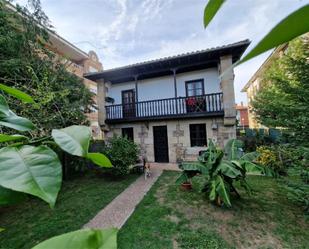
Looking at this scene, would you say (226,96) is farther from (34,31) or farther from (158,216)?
(34,31)

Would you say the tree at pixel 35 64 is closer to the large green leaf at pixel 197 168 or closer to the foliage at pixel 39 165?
the large green leaf at pixel 197 168

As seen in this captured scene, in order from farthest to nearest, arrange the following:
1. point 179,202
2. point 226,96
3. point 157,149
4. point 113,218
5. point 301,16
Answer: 1. point 157,149
2. point 226,96
3. point 179,202
4. point 113,218
5. point 301,16

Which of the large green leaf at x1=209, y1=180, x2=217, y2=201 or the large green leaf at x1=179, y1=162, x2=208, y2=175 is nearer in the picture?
the large green leaf at x1=209, y1=180, x2=217, y2=201

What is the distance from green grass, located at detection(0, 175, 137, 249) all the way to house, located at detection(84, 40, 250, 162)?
465 centimetres

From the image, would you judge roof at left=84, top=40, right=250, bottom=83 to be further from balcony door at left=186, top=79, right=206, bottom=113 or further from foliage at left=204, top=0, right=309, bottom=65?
foliage at left=204, top=0, right=309, bottom=65

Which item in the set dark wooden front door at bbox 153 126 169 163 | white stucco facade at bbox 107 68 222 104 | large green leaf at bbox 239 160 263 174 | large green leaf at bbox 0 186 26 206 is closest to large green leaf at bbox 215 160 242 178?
large green leaf at bbox 239 160 263 174

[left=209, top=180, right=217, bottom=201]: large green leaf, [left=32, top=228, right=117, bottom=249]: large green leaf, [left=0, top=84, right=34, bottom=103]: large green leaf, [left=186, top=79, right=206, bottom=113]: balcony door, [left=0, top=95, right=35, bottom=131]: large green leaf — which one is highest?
[left=186, top=79, right=206, bottom=113]: balcony door

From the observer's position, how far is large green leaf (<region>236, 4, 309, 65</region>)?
22 cm

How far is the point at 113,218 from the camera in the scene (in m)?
4.86

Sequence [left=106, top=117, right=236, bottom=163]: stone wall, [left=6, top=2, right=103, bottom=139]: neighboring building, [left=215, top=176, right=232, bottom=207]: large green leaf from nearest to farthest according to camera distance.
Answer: [left=215, top=176, right=232, bottom=207]: large green leaf
[left=106, top=117, right=236, bottom=163]: stone wall
[left=6, top=2, right=103, bottom=139]: neighboring building

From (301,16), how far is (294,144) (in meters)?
5.45

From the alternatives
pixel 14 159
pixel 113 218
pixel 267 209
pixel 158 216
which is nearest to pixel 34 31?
pixel 113 218

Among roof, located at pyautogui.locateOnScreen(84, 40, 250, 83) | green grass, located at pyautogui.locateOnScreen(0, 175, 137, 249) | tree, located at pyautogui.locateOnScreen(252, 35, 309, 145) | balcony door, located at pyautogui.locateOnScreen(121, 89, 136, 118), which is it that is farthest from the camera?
balcony door, located at pyautogui.locateOnScreen(121, 89, 136, 118)

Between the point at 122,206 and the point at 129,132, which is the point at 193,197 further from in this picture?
the point at 129,132
